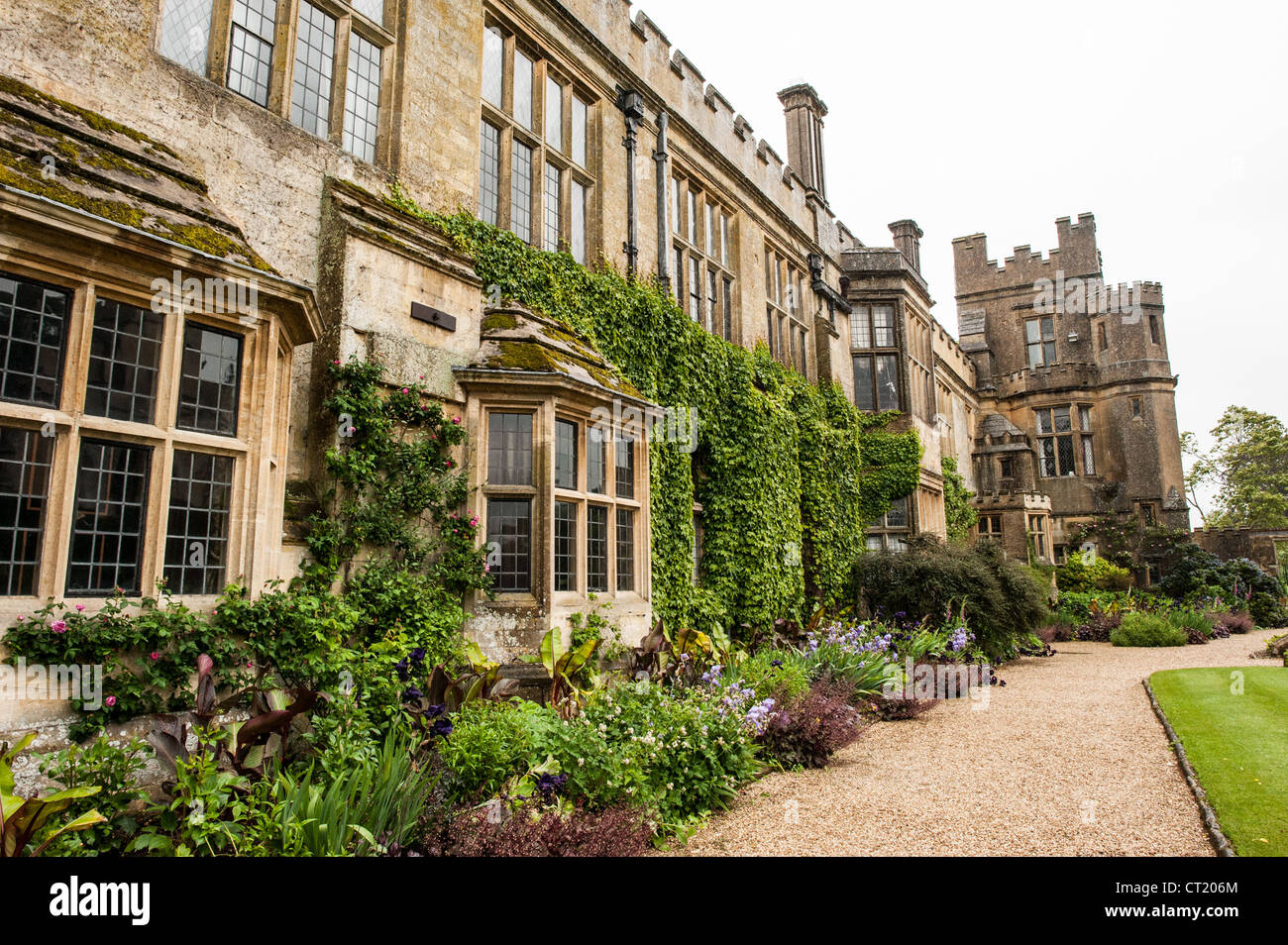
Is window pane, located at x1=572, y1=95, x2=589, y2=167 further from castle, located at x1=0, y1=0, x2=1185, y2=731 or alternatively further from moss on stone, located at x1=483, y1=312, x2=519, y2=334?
moss on stone, located at x1=483, y1=312, x2=519, y2=334

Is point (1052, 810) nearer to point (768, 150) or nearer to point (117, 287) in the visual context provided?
point (117, 287)

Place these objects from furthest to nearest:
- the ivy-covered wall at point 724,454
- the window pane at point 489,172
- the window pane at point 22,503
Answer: the ivy-covered wall at point 724,454, the window pane at point 489,172, the window pane at point 22,503

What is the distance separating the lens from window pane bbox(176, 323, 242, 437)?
4.61 m

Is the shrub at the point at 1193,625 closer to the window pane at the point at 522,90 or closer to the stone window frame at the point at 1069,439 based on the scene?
the stone window frame at the point at 1069,439

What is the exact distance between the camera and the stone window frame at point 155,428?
390 cm

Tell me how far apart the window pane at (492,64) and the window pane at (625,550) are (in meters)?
5.18

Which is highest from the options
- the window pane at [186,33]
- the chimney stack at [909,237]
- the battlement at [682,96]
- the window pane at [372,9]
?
the chimney stack at [909,237]

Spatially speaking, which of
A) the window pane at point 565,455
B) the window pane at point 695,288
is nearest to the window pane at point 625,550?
the window pane at point 565,455

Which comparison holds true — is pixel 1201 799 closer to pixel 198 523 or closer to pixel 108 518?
pixel 198 523

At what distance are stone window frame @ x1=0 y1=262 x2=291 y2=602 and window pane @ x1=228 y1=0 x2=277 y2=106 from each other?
2.81 metres

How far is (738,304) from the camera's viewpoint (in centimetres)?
1355

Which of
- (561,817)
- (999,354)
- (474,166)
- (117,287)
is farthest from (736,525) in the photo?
(999,354)

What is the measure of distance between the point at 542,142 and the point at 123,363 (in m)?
6.44
